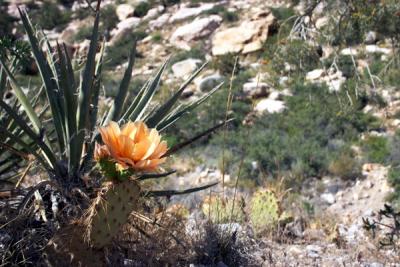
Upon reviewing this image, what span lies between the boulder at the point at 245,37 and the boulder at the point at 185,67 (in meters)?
0.73

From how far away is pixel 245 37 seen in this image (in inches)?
681

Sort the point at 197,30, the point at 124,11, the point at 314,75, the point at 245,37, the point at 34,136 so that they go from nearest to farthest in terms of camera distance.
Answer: the point at 34,136 < the point at 314,75 < the point at 245,37 < the point at 197,30 < the point at 124,11

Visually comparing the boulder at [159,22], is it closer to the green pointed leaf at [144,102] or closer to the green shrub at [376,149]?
the green shrub at [376,149]

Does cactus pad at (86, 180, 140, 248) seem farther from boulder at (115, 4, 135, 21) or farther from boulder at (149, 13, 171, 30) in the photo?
boulder at (115, 4, 135, 21)

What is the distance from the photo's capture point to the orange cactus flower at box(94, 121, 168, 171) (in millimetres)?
2133

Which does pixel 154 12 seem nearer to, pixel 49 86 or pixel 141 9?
pixel 141 9

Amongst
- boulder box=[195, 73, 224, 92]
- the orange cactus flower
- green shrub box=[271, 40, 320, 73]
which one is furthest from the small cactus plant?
boulder box=[195, 73, 224, 92]

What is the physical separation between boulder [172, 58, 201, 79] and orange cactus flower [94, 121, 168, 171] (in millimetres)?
14474

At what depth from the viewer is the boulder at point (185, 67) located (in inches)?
658

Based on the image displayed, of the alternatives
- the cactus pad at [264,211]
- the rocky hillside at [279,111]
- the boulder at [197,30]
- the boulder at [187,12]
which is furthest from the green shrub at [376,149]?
the boulder at [187,12]

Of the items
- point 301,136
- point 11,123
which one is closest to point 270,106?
point 301,136

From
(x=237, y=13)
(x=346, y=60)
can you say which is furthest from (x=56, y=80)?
(x=237, y=13)

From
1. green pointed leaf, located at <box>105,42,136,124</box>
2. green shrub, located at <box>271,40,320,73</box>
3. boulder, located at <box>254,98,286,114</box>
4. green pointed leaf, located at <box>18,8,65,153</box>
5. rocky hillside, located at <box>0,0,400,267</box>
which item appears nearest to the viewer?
green pointed leaf, located at <box>18,8,65,153</box>

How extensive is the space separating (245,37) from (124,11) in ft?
25.5
